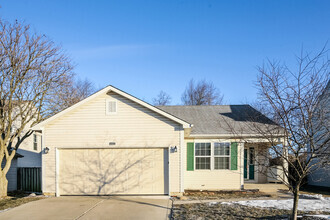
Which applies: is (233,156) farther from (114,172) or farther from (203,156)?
(114,172)

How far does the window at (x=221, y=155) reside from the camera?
39.3 ft

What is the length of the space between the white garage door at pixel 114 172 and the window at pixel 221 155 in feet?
8.62

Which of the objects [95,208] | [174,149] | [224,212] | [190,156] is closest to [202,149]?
[190,156]

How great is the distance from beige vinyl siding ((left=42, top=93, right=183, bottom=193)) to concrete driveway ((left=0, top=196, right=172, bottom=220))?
181 centimetres

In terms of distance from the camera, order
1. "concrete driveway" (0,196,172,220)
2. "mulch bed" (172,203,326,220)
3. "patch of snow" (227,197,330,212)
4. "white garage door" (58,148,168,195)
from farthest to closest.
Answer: "white garage door" (58,148,168,195), "patch of snow" (227,197,330,212), "concrete driveway" (0,196,172,220), "mulch bed" (172,203,326,220)

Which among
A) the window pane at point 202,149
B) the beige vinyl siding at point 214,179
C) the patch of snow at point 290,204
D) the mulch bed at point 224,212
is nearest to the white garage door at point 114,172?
the beige vinyl siding at point 214,179

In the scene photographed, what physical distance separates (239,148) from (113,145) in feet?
19.4

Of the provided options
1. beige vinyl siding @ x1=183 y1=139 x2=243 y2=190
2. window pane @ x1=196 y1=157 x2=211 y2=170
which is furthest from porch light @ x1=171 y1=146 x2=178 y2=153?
window pane @ x1=196 y1=157 x2=211 y2=170

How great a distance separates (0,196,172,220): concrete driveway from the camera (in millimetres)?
7820

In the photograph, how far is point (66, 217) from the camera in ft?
25.2

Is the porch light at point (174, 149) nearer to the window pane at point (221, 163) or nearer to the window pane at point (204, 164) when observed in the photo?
the window pane at point (204, 164)

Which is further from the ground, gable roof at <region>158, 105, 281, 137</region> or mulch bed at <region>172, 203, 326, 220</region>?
gable roof at <region>158, 105, 281, 137</region>

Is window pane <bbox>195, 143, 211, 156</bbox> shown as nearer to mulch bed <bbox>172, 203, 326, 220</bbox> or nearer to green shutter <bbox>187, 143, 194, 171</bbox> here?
green shutter <bbox>187, 143, 194, 171</bbox>

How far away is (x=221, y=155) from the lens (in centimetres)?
1201
